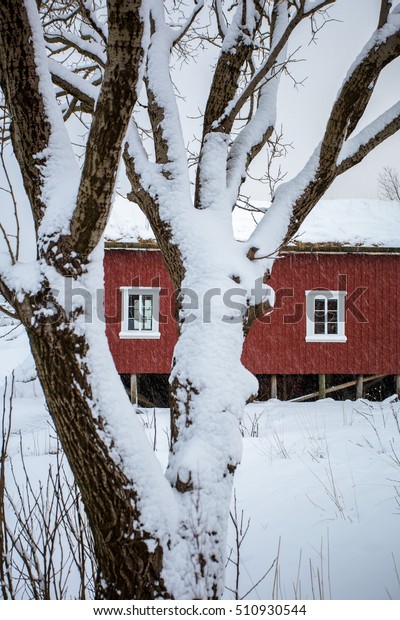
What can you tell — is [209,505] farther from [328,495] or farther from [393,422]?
[393,422]

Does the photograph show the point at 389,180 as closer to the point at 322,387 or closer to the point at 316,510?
the point at 322,387

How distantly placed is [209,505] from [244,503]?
92.0 inches

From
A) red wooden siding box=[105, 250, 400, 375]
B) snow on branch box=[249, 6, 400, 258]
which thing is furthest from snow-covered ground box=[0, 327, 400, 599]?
red wooden siding box=[105, 250, 400, 375]

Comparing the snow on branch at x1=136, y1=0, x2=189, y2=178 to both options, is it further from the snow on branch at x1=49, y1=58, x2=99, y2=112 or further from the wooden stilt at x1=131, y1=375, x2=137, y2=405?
the wooden stilt at x1=131, y1=375, x2=137, y2=405

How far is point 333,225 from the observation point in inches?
417

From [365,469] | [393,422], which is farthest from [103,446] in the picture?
[393,422]

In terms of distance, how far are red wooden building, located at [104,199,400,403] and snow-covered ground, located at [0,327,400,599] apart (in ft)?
A: 11.3

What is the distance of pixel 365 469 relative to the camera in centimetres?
421

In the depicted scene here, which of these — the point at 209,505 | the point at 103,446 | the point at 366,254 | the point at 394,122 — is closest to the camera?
the point at 103,446

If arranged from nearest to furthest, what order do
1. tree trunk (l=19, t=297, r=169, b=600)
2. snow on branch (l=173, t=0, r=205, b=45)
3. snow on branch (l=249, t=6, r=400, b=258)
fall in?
tree trunk (l=19, t=297, r=169, b=600) → snow on branch (l=249, t=6, r=400, b=258) → snow on branch (l=173, t=0, r=205, b=45)

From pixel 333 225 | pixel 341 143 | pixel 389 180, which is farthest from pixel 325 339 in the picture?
pixel 341 143

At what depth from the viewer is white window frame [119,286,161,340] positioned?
32.7 feet

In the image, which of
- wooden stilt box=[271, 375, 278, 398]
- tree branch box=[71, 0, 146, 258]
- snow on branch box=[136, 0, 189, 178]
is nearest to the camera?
tree branch box=[71, 0, 146, 258]

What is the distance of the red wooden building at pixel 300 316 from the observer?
10.0 meters
